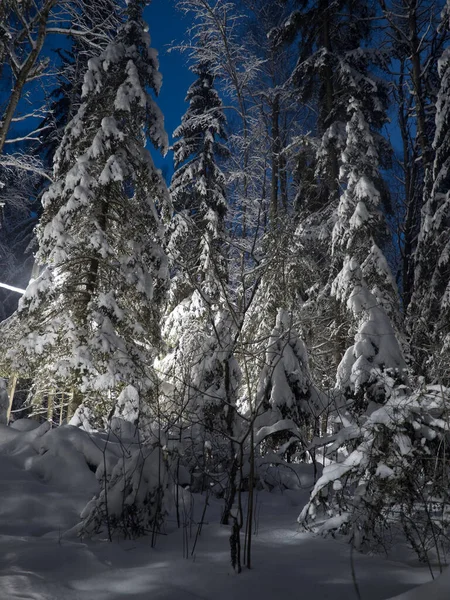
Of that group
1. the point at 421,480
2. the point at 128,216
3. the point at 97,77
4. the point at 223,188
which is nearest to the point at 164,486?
the point at 421,480

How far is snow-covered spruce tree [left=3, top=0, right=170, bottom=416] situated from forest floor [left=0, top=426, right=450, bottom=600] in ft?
13.4

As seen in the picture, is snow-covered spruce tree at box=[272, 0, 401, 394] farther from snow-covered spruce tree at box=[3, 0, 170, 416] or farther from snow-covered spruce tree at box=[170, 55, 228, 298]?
snow-covered spruce tree at box=[3, 0, 170, 416]

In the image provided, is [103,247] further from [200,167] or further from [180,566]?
[200,167]

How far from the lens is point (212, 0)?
1073 centimetres

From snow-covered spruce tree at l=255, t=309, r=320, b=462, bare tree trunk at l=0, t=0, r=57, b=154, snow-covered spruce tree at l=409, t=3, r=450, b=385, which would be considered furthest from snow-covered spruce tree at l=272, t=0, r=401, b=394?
bare tree trunk at l=0, t=0, r=57, b=154

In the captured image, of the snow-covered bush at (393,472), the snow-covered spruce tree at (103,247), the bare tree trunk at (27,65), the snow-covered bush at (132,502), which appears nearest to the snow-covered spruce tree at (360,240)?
the snow-covered spruce tree at (103,247)

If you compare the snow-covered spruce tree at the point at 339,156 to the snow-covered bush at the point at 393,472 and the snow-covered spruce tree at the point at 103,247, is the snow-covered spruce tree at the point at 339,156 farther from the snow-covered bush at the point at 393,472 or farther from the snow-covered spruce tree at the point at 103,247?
the snow-covered bush at the point at 393,472

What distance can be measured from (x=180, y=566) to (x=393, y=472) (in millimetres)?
1279

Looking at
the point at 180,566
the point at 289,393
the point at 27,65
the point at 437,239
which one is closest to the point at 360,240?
the point at 437,239

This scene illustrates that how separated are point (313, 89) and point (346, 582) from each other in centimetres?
1452

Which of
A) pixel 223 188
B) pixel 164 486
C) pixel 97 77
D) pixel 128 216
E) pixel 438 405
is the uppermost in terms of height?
pixel 223 188

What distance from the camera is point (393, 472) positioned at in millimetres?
2463

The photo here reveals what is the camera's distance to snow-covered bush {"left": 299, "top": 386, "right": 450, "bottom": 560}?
2477mm

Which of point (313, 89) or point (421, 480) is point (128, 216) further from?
point (313, 89)
